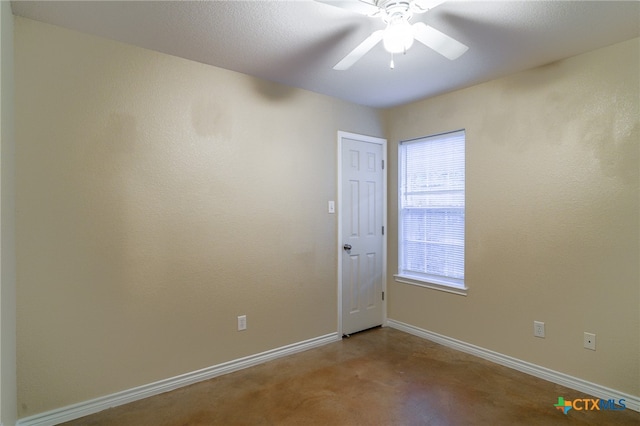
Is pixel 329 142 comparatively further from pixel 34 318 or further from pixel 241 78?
pixel 34 318

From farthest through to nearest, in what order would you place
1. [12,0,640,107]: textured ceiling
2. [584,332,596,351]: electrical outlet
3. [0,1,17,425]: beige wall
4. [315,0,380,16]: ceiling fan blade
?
[584,332,596,351]: electrical outlet < [12,0,640,107]: textured ceiling < [0,1,17,425]: beige wall < [315,0,380,16]: ceiling fan blade

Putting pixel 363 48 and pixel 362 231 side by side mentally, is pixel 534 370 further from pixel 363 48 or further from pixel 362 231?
pixel 363 48

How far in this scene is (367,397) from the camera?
2.34 metres

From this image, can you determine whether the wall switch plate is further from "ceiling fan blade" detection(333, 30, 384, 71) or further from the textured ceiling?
"ceiling fan blade" detection(333, 30, 384, 71)

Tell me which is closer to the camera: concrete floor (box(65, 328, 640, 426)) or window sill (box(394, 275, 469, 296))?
concrete floor (box(65, 328, 640, 426))

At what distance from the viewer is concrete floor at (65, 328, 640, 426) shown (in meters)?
2.09

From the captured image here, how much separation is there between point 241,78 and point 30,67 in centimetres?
136

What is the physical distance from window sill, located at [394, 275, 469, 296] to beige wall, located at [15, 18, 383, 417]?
1.04m

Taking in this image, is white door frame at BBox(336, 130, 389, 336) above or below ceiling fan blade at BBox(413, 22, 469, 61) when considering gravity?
below

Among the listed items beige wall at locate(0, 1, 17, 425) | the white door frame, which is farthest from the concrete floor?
the white door frame

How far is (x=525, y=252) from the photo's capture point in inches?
108

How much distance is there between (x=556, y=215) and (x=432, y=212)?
112 centimetres

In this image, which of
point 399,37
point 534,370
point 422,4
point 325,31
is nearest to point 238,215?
point 325,31

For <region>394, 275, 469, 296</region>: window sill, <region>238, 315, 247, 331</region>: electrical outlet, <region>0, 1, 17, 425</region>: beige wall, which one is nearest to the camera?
<region>0, 1, 17, 425</region>: beige wall
